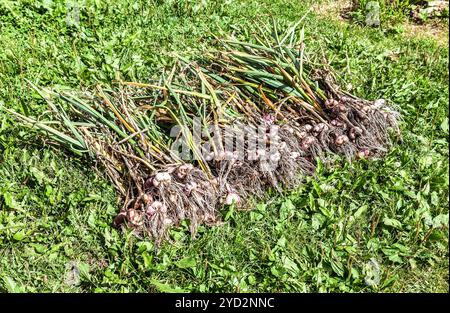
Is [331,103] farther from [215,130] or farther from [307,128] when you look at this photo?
[215,130]

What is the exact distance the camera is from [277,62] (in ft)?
11.5

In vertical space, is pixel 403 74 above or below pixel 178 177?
above

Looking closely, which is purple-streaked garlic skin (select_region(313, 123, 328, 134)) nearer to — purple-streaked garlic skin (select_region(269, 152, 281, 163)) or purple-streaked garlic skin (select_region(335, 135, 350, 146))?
purple-streaked garlic skin (select_region(335, 135, 350, 146))

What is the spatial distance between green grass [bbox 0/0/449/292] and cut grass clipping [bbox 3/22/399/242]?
12 centimetres

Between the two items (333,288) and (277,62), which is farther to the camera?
(277,62)

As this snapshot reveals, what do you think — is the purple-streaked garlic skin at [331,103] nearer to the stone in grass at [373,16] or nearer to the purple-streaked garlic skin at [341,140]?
the purple-streaked garlic skin at [341,140]

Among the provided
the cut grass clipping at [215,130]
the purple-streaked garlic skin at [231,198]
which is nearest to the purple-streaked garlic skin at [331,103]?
→ the cut grass clipping at [215,130]

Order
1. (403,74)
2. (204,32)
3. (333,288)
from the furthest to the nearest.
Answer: (204,32) < (403,74) < (333,288)

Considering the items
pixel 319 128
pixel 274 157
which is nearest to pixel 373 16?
pixel 319 128

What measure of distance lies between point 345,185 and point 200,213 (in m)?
0.93

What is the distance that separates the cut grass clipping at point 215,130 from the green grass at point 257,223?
0.12 metres

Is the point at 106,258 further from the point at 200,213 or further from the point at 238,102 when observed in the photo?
the point at 238,102

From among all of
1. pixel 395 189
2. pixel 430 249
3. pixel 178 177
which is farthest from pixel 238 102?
pixel 430 249

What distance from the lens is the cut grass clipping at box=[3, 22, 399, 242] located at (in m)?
3.14
